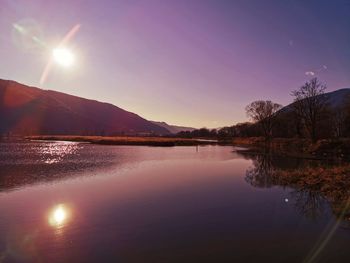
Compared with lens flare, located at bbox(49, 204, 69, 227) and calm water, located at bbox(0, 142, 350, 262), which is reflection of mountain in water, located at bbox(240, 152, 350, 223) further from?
lens flare, located at bbox(49, 204, 69, 227)

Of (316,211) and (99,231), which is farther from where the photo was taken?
(316,211)

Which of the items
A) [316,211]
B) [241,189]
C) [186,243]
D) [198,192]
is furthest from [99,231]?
[241,189]

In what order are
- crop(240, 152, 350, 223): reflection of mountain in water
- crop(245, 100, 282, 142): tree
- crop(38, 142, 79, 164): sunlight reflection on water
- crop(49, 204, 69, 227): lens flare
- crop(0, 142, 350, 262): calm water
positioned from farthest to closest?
crop(245, 100, 282, 142): tree < crop(38, 142, 79, 164): sunlight reflection on water < crop(240, 152, 350, 223): reflection of mountain in water < crop(49, 204, 69, 227): lens flare < crop(0, 142, 350, 262): calm water

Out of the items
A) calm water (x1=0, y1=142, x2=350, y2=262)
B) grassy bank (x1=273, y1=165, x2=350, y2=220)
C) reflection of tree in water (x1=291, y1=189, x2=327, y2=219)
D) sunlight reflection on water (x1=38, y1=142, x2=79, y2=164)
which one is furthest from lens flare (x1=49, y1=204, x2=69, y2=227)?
sunlight reflection on water (x1=38, y1=142, x2=79, y2=164)

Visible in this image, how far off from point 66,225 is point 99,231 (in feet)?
6.43

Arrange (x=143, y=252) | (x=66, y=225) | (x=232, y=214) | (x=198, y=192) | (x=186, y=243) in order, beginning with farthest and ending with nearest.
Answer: (x=198, y=192), (x=232, y=214), (x=66, y=225), (x=186, y=243), (x=143, y=252)

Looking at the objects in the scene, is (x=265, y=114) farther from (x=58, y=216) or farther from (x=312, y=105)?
(x=58, y=216)

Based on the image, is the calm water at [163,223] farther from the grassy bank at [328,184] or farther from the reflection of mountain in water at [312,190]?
the grassy bank at [328,184]

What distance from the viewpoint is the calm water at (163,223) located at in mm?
11070

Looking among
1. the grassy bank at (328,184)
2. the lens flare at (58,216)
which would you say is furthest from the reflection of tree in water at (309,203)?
the lens flare at (58,216)

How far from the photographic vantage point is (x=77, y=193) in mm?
21625

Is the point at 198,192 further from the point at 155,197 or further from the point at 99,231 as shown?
the point at 99,231

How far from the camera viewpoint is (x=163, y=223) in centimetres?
1484

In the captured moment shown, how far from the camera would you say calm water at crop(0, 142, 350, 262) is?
1107 centimetres
